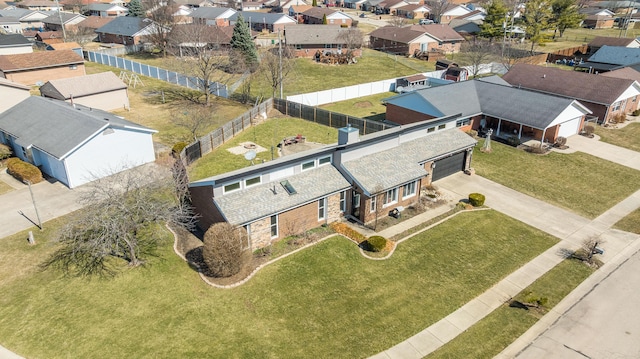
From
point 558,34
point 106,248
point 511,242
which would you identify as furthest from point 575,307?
point 558,34

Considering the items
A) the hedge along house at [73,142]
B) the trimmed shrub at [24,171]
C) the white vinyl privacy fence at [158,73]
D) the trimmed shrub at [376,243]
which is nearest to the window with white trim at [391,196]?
the trimmed shrub at [376,243]

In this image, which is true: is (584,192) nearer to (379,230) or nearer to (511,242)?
(511,242)

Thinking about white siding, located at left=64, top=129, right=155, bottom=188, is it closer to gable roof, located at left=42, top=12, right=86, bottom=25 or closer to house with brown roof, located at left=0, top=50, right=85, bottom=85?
house with brown roof, located at left=0, top=50, right=85, bottom=85

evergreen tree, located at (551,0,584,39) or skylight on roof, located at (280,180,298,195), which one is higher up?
evergreen tree, located at (551,0,584,39)

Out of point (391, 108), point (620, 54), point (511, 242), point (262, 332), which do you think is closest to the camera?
point (262, 332)

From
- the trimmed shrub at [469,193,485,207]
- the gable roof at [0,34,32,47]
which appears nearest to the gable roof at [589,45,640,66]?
the trimmed shrub at [469,193,485,207]

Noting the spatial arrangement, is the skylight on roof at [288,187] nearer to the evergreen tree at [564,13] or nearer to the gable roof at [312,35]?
the gable roof at [312,35]

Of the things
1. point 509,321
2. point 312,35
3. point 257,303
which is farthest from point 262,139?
point 312,35
